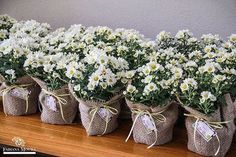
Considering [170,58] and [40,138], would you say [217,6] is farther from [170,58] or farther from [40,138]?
[40,138]

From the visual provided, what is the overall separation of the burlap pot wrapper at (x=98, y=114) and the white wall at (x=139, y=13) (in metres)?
0.70

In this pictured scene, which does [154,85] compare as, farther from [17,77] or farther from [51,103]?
[17,77]

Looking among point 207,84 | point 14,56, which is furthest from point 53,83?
point 207,84

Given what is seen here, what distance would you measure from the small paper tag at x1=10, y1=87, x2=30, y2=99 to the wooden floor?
0.11 m

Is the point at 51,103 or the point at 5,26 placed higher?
the point at 5,26

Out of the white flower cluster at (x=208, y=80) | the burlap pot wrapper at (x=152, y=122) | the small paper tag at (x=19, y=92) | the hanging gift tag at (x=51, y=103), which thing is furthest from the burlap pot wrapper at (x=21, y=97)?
the white flower cluster at (x=208, y=80)

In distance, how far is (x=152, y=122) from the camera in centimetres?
119

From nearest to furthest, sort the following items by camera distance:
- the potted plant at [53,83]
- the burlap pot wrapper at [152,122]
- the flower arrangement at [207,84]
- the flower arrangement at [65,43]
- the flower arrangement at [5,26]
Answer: the flower arrangement at [207,84]
the burlap pot wrapper at [152,122]
the potted plant at [53,83]
the flower arrangement at [65,43]
the flower arrangement at [5,26]

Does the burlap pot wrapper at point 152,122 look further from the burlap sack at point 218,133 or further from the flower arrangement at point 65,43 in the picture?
the flower arrangement at point 65,43

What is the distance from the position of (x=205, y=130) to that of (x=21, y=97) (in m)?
0.79

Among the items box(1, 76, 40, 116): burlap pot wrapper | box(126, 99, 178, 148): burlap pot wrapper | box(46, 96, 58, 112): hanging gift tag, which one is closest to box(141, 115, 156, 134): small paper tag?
box(126, 99, 178, 148): burlap pot wrapper

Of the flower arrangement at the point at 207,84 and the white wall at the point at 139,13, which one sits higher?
the white wall at the point at 139,13

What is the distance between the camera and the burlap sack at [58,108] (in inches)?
53.4

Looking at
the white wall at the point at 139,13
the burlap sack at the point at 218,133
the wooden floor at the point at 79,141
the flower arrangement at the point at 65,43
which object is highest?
the white wall at the point at 139,13
